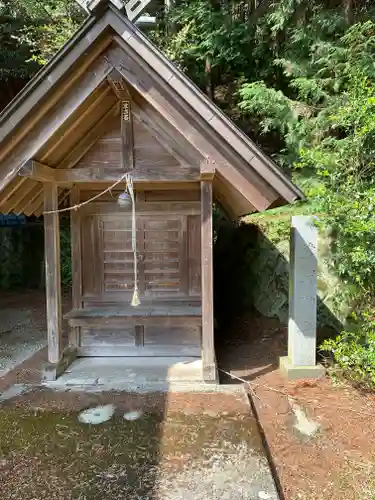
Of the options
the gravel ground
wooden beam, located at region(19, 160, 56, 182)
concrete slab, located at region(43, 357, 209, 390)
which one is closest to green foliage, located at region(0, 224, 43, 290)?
the gravel ground

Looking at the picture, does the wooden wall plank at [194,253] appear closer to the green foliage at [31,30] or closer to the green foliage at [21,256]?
the green foliage at [31,30]

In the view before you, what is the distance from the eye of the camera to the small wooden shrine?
4.30 meters

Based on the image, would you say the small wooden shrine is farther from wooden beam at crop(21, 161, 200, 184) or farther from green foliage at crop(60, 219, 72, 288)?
green foliage at crop(60, 219, 72, 288)

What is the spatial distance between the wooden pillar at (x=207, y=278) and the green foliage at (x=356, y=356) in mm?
1610

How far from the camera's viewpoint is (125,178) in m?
4.82

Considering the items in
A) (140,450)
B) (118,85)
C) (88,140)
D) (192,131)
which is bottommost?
(140,450)

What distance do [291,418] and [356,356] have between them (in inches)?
49.7

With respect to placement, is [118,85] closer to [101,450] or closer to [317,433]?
[101,450]

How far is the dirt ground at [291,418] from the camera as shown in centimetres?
323

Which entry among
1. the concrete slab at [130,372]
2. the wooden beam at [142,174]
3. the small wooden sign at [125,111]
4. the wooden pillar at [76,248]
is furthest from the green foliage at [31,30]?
the concrete slab at [130,372]

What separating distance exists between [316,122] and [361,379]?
5.88 m

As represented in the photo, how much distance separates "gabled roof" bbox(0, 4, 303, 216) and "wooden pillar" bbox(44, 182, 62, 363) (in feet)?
1.64

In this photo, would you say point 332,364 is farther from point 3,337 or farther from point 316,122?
point 3,337

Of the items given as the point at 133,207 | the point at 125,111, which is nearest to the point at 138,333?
the point at 133,207
